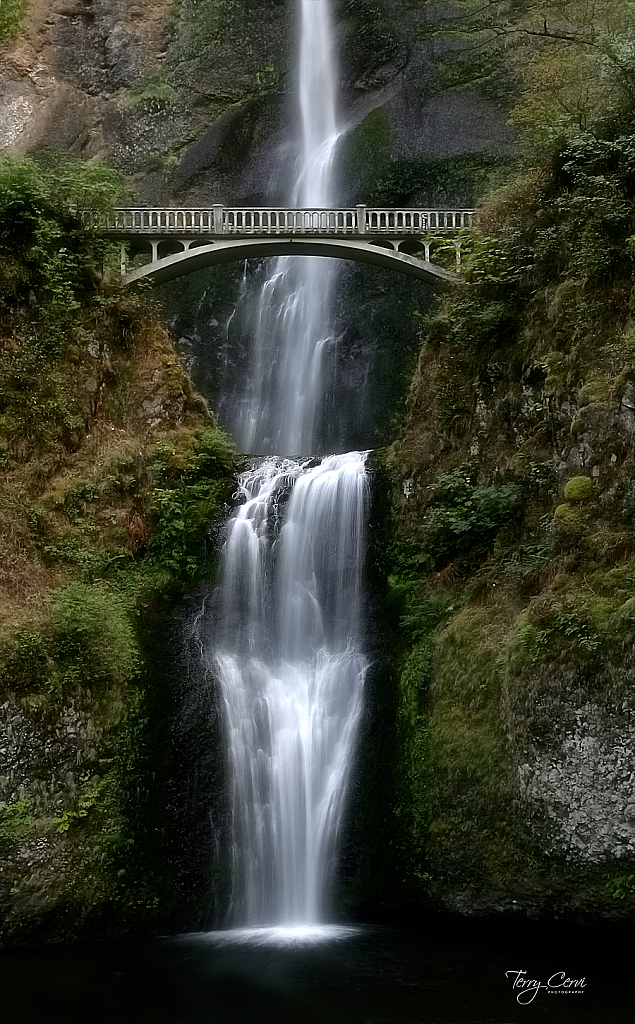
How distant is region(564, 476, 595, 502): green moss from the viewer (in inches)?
463

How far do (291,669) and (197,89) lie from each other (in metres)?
24.8

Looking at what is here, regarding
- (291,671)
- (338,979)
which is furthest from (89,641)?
(338,979)

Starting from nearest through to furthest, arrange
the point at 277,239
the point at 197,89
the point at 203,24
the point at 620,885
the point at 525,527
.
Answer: the point at 620,885
the point at 525,527
the point at 277,239
the point at 197,89
the point at 203,24

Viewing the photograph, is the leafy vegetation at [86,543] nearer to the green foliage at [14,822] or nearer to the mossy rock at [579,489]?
the green foliage at [14,822]

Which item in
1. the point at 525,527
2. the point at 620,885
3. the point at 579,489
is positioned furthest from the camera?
the point at 525,527

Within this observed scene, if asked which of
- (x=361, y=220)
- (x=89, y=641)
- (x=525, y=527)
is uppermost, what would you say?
(x=361, y=220)

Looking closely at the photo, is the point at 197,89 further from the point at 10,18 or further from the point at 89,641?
the point at 89,641

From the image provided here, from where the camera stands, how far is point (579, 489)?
11.8 m

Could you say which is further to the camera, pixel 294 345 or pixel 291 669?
pixel 294 345

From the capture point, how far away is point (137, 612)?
13578mm

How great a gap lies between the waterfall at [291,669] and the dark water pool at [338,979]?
944mm

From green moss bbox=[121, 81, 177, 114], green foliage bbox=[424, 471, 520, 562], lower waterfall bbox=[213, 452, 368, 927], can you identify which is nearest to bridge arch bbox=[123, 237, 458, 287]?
lower waterfall bbox=[213, 452, 368, 927]

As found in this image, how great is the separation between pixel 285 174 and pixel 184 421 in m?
13.6

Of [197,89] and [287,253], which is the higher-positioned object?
[197,89]
